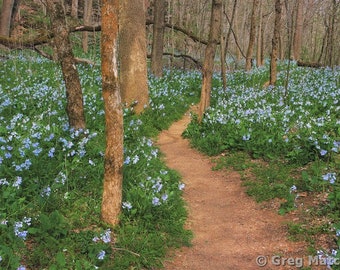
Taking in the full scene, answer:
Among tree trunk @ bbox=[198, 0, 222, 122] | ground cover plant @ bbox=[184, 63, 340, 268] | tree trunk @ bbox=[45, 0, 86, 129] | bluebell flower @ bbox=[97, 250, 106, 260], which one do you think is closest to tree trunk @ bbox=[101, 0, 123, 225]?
bluebell flower @ bbox=[97, 250, 106, 260]

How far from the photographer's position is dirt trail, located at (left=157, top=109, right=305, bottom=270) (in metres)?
3.94

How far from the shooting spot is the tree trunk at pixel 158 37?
11516mm

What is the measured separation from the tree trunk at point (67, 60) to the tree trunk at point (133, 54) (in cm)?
270

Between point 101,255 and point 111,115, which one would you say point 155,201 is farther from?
point 111,115

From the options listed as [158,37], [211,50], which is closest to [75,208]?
[211,50]

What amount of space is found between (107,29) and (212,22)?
503cm

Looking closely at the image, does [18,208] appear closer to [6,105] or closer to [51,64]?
[6,105]

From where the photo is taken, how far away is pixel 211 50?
8164 millimetres

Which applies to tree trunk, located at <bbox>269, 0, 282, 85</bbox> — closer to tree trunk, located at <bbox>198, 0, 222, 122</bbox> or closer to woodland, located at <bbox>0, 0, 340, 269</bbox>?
woodland, located at <bbox>0, 0, 340, 269</bbox>

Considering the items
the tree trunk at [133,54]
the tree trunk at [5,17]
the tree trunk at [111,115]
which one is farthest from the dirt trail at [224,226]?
the tree trunk at [5,17]

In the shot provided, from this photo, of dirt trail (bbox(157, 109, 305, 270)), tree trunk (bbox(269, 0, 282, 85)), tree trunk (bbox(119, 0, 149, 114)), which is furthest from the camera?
tree trunk (bbox(269, 0, 282, 85))

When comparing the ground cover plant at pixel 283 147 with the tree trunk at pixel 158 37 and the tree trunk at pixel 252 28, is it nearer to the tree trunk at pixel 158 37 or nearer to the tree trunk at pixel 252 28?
the tree trunk at pixel 158 37

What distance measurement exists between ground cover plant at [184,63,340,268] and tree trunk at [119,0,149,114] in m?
1.51

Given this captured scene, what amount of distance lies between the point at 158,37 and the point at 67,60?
6851 mm
